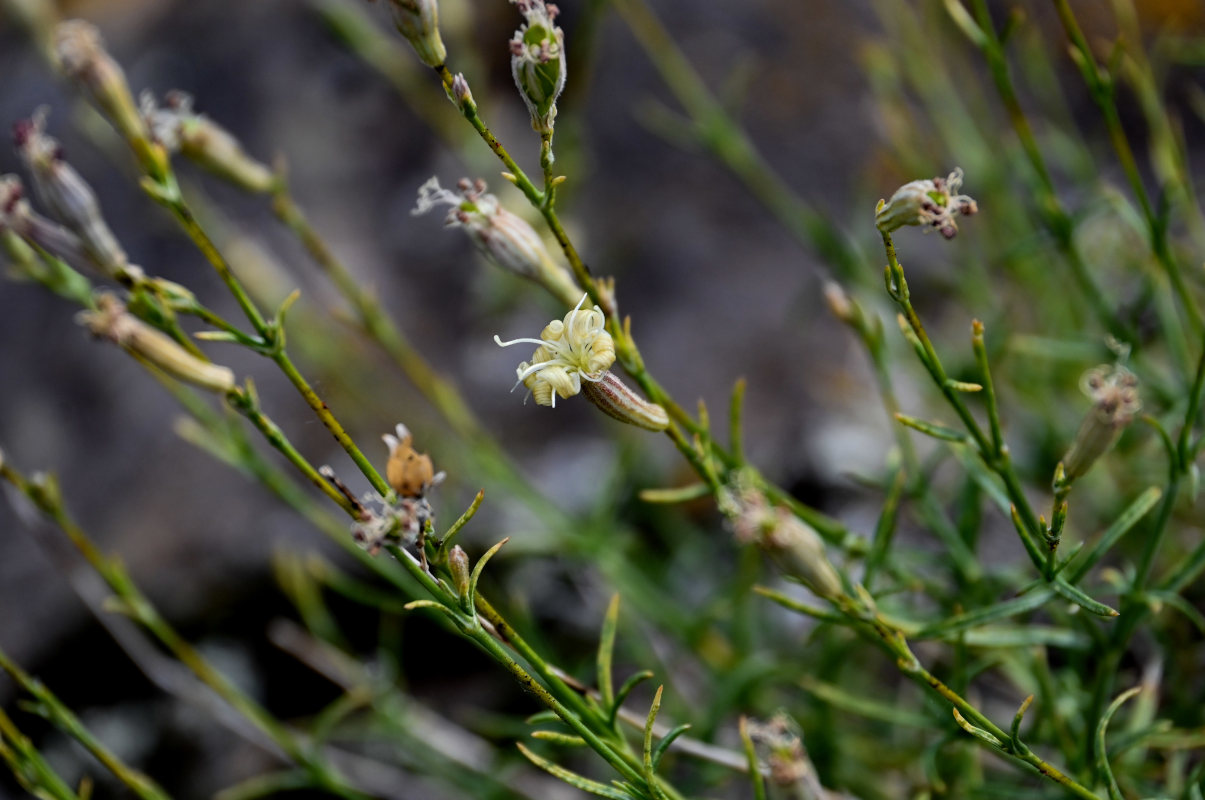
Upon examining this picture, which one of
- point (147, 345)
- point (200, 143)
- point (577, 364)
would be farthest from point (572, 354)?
point (200, 143)

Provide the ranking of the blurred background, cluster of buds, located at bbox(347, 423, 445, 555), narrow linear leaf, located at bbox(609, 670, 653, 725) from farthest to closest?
the blurred background, narrow linear leaf, located at bbox(609, 670, 653, 725), cluster of buds, located at bbox(347, 423, 445, 555)

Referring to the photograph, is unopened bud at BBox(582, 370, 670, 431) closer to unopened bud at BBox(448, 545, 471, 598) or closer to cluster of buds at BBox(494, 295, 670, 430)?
cluster of buds at BBox(494, 295, 670, 430)

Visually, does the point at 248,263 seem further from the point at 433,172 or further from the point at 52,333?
the point at 52,333

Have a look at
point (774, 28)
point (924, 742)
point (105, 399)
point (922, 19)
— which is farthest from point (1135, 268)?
point (105, 399)

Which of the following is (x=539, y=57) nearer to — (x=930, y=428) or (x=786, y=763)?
(x=930, y=428)

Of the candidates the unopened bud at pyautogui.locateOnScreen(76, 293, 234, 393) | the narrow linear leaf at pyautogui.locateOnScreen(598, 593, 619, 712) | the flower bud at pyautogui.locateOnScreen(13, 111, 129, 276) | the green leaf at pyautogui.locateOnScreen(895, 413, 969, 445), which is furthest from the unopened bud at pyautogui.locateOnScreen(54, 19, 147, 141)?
the green leaf at pyautogui.locateOnScreen(895, 413, 969, 445)

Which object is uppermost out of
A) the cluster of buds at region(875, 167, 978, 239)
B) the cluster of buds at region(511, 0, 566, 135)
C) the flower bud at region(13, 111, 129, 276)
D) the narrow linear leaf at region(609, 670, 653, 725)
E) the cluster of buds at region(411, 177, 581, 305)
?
the flower bud at region(13, 111, 129, 276)

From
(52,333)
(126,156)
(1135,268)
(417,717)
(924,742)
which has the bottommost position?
(924,742)

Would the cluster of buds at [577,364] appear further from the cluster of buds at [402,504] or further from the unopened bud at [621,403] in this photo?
the cluster of buds at [402,504]
